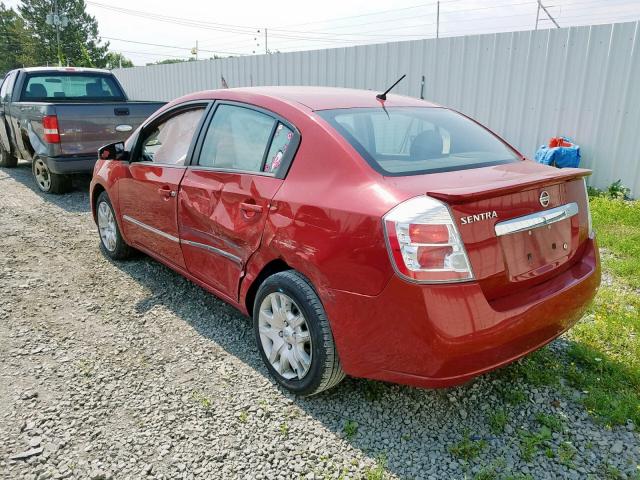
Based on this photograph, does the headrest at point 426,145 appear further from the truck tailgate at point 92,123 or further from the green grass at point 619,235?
the truck tailgate at point 92,123

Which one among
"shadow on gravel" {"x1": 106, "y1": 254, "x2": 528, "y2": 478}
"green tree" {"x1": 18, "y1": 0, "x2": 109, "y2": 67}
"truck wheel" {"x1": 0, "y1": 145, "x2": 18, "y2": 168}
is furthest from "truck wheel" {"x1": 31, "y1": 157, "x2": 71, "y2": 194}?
"green tree" {"x1": 18, "y1": 0, "x2": 109, "y2": 67}

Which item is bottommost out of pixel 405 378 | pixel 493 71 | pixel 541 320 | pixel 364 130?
pixel 405 378

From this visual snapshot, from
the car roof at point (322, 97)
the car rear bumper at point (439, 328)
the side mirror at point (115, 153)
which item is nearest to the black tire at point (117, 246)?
the side mirror at point (115, 153)

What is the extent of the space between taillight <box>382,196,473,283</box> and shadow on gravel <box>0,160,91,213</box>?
19.5ft

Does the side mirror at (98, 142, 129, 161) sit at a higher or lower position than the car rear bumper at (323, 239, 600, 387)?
higher

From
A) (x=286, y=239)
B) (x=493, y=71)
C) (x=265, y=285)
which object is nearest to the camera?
(x=286, y=239)

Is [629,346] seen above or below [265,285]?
below

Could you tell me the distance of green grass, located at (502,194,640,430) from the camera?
270 cm

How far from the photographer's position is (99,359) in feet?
10.4

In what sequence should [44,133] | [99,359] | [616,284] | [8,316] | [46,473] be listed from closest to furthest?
[46,473] < [99,359] < [8,316] < [616,284] < [44,133]

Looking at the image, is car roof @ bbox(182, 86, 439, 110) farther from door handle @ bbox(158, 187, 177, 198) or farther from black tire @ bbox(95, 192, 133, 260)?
black tire @ bbox(95, 192, 133, 260)

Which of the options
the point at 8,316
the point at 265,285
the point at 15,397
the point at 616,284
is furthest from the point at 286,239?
the point at 616,284

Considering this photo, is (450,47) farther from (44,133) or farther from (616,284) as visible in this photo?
(44,133)

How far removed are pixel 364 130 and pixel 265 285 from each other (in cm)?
104
